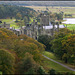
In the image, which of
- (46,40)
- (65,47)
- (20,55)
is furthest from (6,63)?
(46,40)

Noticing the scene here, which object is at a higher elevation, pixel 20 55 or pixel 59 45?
pixel 20 55

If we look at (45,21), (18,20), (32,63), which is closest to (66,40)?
(32,63)

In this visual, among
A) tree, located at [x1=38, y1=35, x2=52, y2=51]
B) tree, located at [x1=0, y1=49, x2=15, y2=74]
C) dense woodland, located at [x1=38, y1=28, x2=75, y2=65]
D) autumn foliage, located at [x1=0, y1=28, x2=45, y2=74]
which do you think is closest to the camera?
tree, located at [x1=0, y1=49, x2=15, y2=74]

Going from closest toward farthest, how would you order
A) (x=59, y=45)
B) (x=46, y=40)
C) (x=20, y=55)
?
(x=20, y=55) → (x=59, y=45) → (x=46, y=40)

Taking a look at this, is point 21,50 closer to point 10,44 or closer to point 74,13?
point 10,44

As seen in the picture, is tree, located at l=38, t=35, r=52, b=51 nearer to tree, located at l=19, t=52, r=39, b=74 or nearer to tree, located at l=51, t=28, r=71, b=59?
tree, located at l=51, t=28, r=71, b=59

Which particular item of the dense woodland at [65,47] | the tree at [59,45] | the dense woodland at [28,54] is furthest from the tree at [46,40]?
the dense woodland at [65,47]

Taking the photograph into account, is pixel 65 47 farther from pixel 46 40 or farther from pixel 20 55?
pixel 46 40

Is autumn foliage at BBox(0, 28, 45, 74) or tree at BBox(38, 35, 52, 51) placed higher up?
autumn foliage at BBox(0, 28, 45, 74)

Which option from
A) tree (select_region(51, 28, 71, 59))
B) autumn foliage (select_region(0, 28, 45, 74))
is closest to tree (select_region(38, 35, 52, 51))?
tree (select_region(51, 28, 71, 59))

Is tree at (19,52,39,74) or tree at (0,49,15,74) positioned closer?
tree at (0,49,15,74)
